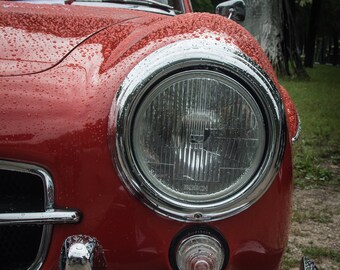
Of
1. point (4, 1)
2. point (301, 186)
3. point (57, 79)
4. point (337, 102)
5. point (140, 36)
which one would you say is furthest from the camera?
point (337, 102)

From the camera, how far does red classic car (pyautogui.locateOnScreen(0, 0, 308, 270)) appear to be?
1298 mm

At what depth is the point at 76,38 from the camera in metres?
1.63

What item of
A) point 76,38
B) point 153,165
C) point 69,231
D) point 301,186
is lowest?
point 301,186

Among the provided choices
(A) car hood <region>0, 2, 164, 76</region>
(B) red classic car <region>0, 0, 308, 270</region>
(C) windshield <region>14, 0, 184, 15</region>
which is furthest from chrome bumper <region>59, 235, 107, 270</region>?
(C) windshield <region>14, 0, 184, 15</region>

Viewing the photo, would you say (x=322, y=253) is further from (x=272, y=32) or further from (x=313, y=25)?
(x=313, y=25)

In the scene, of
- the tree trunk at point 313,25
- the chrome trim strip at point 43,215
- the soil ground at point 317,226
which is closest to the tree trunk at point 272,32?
the soil ground at point 317,226

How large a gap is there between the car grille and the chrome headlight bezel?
0.82 feet

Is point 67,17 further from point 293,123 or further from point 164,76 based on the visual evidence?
point 293,123

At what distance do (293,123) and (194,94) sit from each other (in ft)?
1.89

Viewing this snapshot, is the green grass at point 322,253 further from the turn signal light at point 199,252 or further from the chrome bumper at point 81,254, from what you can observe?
the chrome bumper at point 81,254

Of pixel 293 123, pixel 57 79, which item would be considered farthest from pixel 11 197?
pixel 293 123

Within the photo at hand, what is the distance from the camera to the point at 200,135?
1322 millimetres

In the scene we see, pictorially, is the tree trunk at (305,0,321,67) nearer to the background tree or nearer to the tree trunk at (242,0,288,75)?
the background tree

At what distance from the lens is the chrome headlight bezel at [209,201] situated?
129 centimetres
